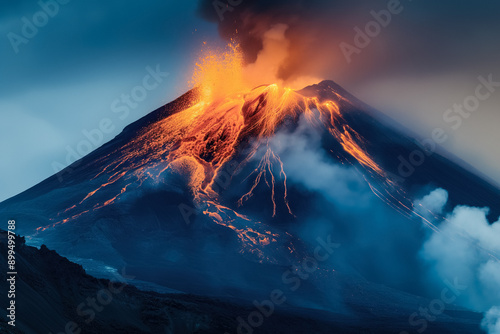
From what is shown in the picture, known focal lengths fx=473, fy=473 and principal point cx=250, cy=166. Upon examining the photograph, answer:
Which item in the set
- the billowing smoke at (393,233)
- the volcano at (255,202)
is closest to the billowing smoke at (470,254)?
the billowing smoke at (393,233)

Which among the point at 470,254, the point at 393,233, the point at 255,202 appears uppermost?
the point at 255,202

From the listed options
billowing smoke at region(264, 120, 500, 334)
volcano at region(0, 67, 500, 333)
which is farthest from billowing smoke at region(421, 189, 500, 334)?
volcano at region(0, 67, 500, 333)

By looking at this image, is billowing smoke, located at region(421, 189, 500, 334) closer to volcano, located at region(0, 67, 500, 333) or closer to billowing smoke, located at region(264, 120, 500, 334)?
billowing smoke, located at region(264, 120, 500, 334)

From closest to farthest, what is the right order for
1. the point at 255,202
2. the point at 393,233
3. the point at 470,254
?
the point at 470,254
the point at 393,233
the point at 255,202

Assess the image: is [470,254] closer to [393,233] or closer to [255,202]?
[393,233]

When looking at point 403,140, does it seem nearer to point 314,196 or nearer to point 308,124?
point 308,124

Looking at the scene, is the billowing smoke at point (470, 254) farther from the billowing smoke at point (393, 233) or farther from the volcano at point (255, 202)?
the volcano at point (255, 202)

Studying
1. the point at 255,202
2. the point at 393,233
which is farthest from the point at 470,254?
the point at 255,202
